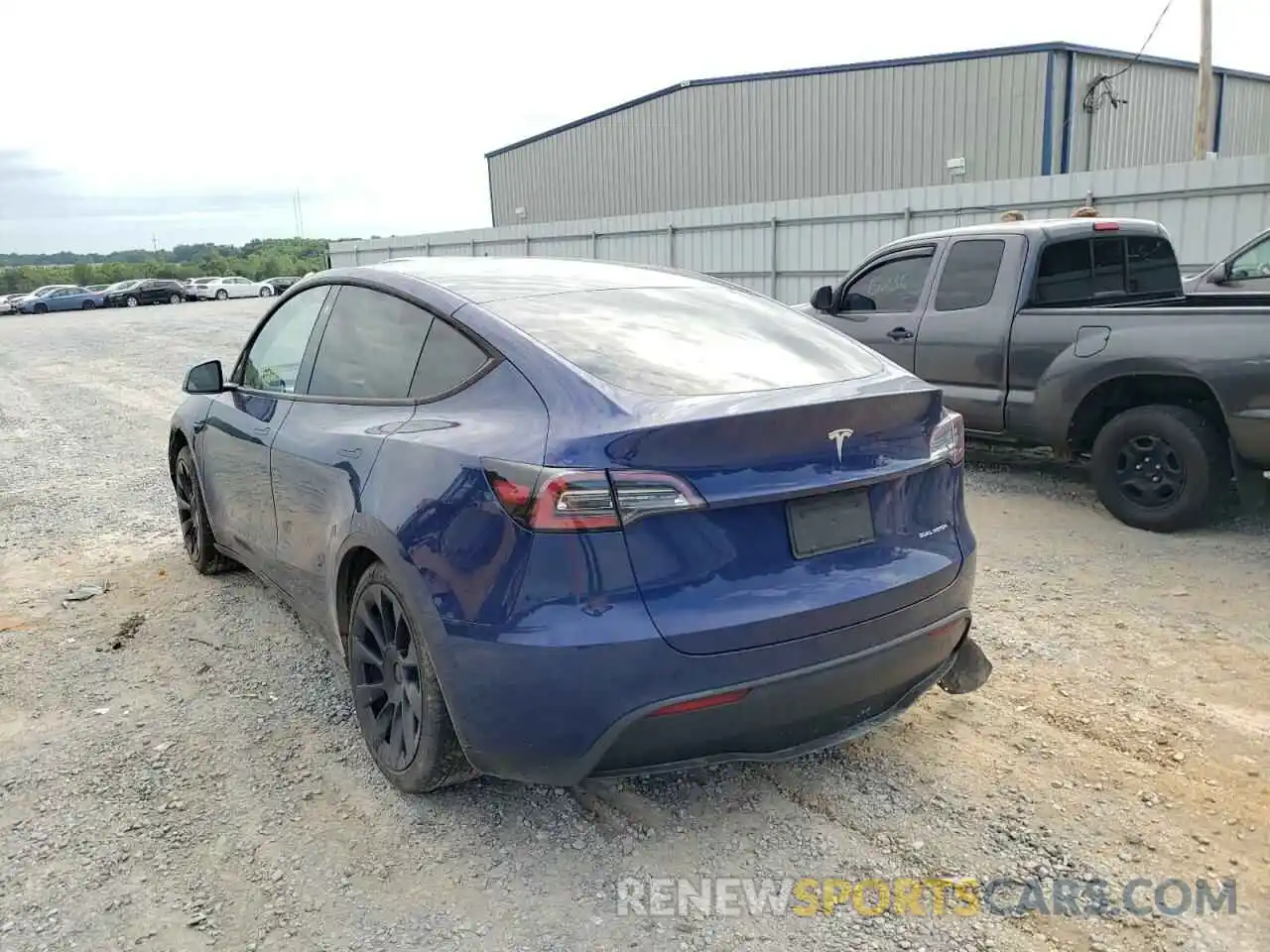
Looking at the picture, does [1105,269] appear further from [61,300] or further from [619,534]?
[61,300]

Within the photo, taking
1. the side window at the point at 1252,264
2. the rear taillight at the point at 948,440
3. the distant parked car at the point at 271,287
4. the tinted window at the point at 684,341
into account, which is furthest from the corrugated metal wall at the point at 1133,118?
the distant parked car at the point at 271,287

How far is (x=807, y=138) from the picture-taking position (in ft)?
82.4

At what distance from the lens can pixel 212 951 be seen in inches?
98.7

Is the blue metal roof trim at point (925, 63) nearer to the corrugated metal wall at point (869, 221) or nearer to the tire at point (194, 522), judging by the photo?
the corrugated metal wall at point (869, 221)

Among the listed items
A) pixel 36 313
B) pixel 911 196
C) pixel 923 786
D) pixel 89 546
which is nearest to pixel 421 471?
pixel 923 786

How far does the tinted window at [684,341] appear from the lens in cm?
295

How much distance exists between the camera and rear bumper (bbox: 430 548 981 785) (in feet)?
8.27

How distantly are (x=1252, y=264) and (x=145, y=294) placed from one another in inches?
1983

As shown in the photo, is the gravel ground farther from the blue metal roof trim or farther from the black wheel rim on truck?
the blue metal roof trim

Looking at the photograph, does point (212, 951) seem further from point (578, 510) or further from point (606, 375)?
point (606, 375)

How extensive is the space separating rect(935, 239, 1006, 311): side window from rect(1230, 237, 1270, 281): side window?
4207 mm

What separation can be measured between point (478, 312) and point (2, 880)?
83.9 inches

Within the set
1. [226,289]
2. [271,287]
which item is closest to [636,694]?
[226,289]

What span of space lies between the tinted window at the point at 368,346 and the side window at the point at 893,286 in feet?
15.9
